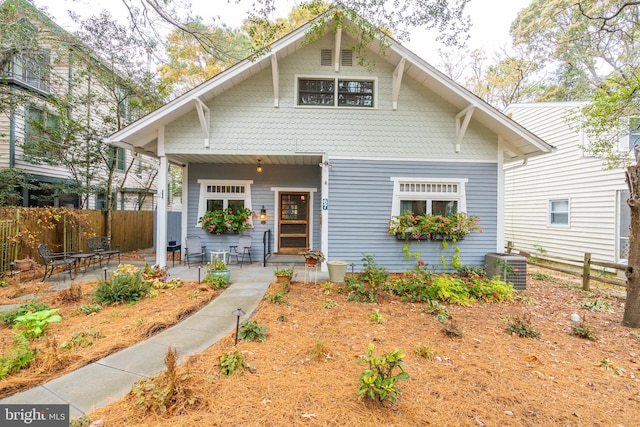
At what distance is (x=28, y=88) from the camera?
8664 millimetres

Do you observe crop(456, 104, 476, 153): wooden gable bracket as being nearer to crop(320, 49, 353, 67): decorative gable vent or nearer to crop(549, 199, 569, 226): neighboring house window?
crop(320, 49, 353, 67): decorative gable vent

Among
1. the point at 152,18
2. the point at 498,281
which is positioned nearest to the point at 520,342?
the point at 498,281

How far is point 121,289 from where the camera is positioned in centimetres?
466

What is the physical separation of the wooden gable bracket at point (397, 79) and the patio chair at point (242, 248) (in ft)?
17.6

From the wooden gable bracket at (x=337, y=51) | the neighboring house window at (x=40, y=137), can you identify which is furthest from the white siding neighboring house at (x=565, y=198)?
the neighboring house window at (x=40, y=137)

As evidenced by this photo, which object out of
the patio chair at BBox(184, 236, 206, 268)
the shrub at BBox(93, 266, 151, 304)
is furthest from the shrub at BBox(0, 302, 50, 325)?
the patio chair at BBox(184, 236, 206, 268)

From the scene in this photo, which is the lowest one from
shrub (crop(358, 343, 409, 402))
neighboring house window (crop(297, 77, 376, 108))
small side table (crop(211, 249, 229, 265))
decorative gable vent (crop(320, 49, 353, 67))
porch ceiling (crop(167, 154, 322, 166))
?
shrub (crop(358, 343, 409, 402))

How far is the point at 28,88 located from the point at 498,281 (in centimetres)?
1469

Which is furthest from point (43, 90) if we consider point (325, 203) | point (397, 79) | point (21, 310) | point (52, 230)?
point (397, 79)

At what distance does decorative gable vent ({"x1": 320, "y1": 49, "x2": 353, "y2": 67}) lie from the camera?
686 cm

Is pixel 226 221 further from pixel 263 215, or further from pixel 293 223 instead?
pixel 293 223

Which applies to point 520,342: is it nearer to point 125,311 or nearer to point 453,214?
point 453,214

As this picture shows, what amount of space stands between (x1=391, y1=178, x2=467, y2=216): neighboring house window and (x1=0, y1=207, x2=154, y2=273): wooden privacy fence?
8.55 meters

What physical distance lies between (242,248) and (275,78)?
460 centimetres
